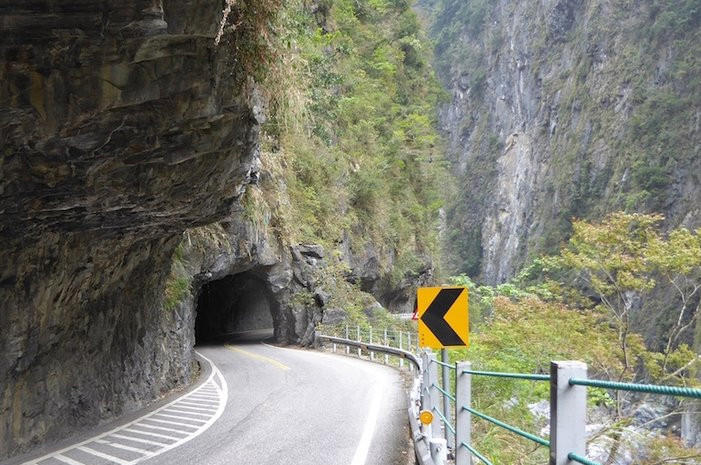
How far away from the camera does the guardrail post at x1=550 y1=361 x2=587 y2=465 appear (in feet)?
8.64

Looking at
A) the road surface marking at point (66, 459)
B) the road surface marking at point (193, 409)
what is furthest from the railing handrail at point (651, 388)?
the road surface marking at point (193, 409)

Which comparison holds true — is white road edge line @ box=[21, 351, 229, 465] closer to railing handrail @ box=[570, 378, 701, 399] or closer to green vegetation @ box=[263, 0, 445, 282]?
railing handrail @ box=[570, 378, 701, 399]

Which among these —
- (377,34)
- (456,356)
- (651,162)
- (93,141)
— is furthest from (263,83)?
(651,162)

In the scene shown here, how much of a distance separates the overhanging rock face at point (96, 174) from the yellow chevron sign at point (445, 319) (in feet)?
11.4

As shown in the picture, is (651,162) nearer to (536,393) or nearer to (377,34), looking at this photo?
(377,34)

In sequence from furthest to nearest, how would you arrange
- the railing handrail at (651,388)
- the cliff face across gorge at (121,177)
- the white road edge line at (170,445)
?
the white road edge line at (170,445)
the cliff face across gorge at (121,177)
the railing handrail at (651,388)

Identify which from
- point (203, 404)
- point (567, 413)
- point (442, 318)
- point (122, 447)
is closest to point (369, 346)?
point (203, 404)

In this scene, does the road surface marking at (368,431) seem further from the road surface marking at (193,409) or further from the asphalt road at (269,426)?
the road surface marking at (193,409)

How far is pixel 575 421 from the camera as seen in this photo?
2656 mm

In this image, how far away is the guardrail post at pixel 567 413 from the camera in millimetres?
2635

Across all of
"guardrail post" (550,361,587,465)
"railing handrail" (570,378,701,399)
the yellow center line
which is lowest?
the yellow center line

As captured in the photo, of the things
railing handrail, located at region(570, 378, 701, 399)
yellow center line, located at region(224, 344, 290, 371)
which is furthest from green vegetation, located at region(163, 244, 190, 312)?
railing handrail, located at region(570, 378, 701, 399)

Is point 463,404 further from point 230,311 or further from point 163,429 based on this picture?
point 230,311

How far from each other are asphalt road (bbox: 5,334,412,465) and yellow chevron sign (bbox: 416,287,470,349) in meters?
2.11
